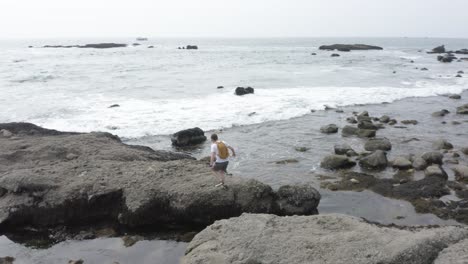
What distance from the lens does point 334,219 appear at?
8.51 metres

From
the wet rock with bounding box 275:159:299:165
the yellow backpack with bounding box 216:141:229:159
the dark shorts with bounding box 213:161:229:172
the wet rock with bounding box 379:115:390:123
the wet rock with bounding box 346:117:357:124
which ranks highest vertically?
the yellow backpack with bounding box 216:141:229:159

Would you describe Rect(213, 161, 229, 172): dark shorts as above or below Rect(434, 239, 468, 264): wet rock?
above

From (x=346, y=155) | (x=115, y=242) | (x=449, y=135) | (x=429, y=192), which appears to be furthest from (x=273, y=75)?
(x=115, y=242)

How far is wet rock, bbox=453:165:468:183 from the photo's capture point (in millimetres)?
13523

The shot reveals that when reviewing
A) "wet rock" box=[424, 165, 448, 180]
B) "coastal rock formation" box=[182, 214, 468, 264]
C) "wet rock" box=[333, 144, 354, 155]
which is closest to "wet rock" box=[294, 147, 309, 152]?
"wet rock" box=[333, 144, 354, 155]

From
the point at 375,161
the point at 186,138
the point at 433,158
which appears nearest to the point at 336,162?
the point at 375,161

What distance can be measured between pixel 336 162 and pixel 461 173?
13.7ft

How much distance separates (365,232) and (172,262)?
4.22 metres

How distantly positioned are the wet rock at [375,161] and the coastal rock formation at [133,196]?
474cm

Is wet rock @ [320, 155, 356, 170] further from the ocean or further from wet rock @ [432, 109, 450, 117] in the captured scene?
wet rock @ [432, 109, 450, 117]

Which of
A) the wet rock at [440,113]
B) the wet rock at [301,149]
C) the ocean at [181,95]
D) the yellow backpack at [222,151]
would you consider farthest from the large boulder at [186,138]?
the wet rock at [440,113]

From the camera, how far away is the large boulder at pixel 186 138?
18.8 m

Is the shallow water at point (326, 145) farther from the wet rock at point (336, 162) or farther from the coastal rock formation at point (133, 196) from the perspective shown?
the coastal rock formation at point (133, 196)

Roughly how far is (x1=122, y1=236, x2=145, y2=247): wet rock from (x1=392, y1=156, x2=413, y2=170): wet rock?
971 cm
